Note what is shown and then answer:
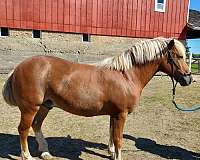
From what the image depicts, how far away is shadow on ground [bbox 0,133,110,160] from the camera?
4555 millimetres

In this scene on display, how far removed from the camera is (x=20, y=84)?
3.97 m

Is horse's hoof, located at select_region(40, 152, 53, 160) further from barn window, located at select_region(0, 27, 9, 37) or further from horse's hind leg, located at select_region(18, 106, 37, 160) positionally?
barn window, located at select_region(0, 27, 9, 37)

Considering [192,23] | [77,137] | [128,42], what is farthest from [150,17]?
[77,137]

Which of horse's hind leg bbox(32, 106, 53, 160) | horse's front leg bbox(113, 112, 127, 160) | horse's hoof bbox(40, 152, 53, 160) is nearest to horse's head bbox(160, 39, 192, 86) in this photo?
horse's front leg bbox(113, 112, 127, 160)

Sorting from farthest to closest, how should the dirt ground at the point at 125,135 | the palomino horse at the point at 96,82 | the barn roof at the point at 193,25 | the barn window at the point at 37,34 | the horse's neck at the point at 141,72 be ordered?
the barn roof at the point at 193,25, the barn window at the point at 37,34, the dirt ground at the point at 125,135, the horse's neck at the point at 141,72, the palomino horse at the point at 96,82

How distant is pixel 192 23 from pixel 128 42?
541 cm

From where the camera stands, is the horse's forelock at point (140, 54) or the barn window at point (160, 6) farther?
the barn window at point (160, 6)

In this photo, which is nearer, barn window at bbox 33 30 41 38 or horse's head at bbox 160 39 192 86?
horse's head at bbox 160 39 192 86

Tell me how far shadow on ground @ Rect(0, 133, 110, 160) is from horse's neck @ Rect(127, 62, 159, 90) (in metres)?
1.36

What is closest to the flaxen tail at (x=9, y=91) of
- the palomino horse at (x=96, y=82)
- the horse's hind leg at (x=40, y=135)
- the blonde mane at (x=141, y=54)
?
the palomino horse at (x=96, y=82)

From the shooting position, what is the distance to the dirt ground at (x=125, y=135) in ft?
15.3

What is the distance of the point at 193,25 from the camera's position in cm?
1995

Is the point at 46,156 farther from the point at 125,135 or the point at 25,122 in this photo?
the point at 125,135

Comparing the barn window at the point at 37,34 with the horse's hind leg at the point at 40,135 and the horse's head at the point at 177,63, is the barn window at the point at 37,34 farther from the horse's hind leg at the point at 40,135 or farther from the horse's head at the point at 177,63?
the horse's head at the point at 177,63
